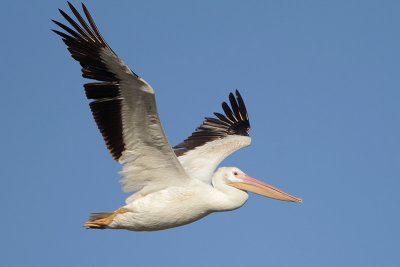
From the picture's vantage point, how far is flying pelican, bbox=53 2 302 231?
1156 centimetres

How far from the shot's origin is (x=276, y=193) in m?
13.3

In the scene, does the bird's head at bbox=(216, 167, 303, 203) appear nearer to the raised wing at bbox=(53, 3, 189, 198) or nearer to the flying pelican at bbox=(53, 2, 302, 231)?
the flying pelican at bbox=(53, 2, 302, 231)

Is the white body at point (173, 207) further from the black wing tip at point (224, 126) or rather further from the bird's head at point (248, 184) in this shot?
the black wing tip at point (224, 126)

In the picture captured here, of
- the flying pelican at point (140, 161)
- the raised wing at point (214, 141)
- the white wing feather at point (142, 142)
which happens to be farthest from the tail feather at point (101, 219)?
the raised wing at point (214, 141)

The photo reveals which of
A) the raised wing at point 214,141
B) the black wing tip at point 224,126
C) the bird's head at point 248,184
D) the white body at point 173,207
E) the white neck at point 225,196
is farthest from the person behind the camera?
the black wing tip at point 224,126

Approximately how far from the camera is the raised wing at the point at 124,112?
37.8 feet

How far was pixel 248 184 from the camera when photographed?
516 inches

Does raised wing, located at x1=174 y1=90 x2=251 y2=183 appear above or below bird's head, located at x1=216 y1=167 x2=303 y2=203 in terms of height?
above

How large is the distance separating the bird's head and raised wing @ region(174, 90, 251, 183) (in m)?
0.60

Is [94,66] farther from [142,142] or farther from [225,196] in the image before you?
[225,196]

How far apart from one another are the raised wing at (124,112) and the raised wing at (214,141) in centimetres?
83

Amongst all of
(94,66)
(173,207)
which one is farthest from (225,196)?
(94,66)

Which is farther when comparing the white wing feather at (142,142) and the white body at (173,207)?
the white body at (173,207)

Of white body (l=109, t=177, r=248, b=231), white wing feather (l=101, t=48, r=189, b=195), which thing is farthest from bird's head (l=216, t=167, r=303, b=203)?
white wing feather (l=101, t=48, r=189, b=195)
